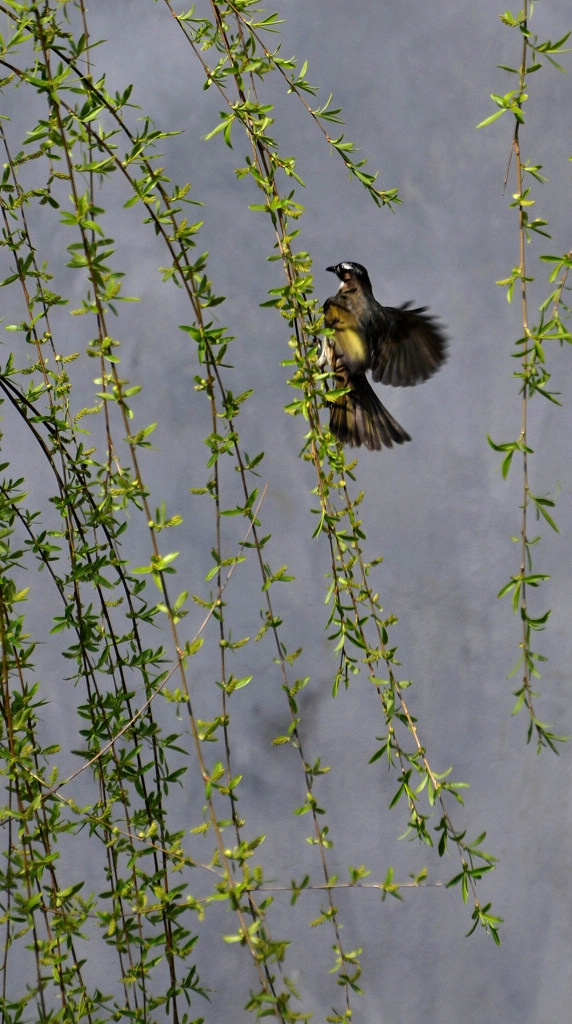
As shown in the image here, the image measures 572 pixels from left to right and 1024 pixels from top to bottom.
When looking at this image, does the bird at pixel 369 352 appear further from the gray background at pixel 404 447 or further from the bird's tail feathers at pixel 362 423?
the gray background at pixel 404 447

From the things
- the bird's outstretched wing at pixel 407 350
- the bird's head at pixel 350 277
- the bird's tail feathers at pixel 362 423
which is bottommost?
the bird's tail feathers at pixel 362 423

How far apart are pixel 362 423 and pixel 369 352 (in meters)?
0.09

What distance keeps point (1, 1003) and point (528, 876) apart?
41.6 inches

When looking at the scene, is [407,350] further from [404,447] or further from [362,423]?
[404,447]

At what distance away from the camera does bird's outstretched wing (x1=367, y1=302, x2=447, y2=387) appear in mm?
1323

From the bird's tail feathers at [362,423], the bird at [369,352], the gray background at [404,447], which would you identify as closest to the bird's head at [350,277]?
the bird at [369,352]

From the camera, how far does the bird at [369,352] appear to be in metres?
1.27

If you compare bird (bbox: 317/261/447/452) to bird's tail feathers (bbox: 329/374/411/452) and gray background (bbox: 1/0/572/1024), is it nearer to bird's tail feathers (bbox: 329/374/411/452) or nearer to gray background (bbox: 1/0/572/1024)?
bird's tail feathers (bbox: 329/374/411/452)

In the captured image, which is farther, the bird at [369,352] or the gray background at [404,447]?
the gray background at [404,447]

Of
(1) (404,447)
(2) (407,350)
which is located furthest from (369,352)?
(1) (404,447)

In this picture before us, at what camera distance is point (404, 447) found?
1594mm

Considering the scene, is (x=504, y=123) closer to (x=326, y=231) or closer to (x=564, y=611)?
(x=326, y=231)

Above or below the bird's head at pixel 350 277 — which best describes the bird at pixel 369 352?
below

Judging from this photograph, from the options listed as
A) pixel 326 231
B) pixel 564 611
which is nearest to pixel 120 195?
pixel 326 231
